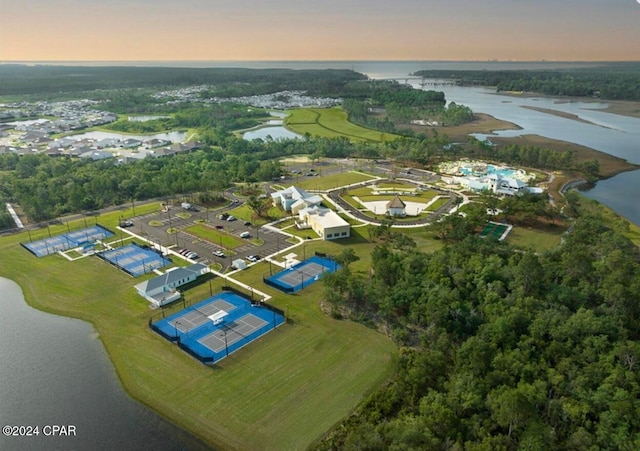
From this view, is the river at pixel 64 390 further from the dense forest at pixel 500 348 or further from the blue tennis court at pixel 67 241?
the dense forest at pixel 500 348

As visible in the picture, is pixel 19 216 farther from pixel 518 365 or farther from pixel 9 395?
pixel 518 365

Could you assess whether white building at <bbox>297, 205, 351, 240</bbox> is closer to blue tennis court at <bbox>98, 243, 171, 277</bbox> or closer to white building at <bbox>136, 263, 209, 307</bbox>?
white building at <bbox>136, 263, 209, 307</bbox>

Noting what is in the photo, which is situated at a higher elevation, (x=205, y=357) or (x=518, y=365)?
(x=518, y=365)

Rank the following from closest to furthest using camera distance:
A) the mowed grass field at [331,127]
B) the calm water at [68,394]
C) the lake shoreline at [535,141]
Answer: the calm water at [68,394], the lake shoreline at [535,141], the mowed grass field at [331,127]

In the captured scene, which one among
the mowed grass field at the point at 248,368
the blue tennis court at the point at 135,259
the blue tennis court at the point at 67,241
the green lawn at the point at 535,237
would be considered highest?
the green lawn at the point at 535,237

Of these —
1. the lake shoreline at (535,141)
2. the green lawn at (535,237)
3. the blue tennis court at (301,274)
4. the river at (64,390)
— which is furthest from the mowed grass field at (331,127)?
the river at (64,390)

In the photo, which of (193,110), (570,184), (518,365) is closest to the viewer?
(518,365)

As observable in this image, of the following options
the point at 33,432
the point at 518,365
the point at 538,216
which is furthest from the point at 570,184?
the point at 33,432
